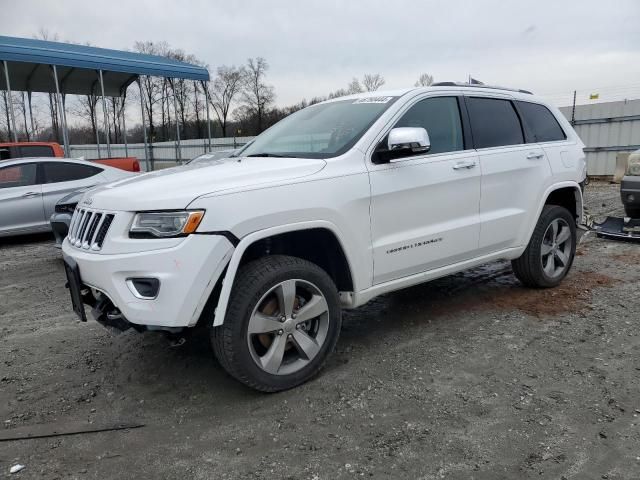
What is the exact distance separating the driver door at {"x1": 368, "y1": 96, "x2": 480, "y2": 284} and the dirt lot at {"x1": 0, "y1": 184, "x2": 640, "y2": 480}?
69 centimetres

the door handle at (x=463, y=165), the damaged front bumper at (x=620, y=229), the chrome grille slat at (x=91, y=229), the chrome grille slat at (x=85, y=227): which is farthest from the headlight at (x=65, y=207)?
the damaged front bumper at (x=620, y=229)

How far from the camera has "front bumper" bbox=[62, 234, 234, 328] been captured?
2.68 meters

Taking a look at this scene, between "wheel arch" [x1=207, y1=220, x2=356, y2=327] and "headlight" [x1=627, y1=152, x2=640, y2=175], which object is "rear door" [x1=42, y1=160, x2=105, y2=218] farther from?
"headlight" [x1=627, y1=152, x2=640, y2=175]

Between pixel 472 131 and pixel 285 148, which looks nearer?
pixel 285 148

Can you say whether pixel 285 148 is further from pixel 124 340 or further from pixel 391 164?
pixel 124 340

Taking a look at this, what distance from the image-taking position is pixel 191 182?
2.94 m

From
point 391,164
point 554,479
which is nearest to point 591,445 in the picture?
point 554,479

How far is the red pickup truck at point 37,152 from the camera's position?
10.2 metres

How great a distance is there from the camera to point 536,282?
4.96 metres

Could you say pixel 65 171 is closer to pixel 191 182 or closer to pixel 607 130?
pixel 191 182

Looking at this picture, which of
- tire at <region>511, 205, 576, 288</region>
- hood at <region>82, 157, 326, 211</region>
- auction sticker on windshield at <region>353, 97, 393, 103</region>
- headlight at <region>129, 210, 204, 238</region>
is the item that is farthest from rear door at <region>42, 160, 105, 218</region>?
tire at <region>511, 205, 576, 288</region>

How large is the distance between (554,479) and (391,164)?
6.81ft

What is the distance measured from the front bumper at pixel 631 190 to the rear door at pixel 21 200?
8.76 m

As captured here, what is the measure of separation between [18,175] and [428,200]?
287 inches
